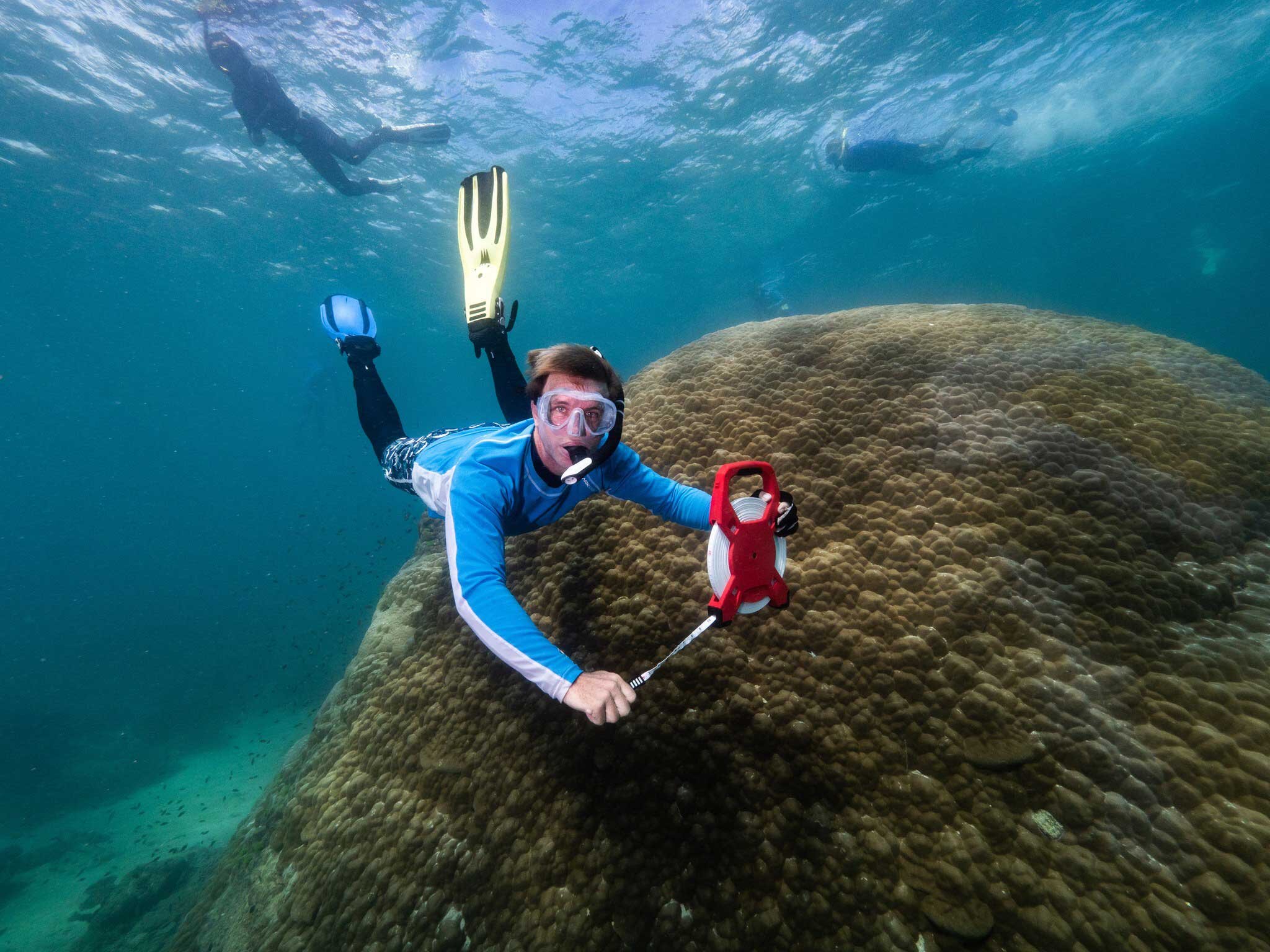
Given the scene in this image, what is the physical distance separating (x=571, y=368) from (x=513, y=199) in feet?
89.4

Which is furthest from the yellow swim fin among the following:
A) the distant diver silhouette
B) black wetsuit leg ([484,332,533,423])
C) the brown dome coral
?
the distant diver silhouette

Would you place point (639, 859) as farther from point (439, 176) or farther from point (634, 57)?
point (439, 176)

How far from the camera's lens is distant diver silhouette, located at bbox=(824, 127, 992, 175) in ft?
63.5

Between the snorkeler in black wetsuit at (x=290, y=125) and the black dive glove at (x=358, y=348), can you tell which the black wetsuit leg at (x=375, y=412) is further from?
the snorkeler in black wetsuit at (x=290, y=125)

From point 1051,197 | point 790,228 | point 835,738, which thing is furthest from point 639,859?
point 1051,197

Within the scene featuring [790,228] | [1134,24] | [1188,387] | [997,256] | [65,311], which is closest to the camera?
[1188,387]

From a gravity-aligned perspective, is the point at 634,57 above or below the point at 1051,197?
above

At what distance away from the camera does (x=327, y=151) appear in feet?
48.4

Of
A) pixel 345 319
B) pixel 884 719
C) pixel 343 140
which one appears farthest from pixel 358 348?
pixel 343 140

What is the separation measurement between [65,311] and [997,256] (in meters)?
64.3

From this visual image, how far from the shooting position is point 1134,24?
693 inches

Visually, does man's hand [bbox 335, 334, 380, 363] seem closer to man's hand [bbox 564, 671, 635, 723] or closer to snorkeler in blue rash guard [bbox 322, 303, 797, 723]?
snorkeler in blue rash guard [bbox 322, 303, 797, 723]

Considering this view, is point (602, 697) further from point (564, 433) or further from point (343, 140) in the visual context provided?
point (343, 140)

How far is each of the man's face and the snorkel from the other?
4cm
